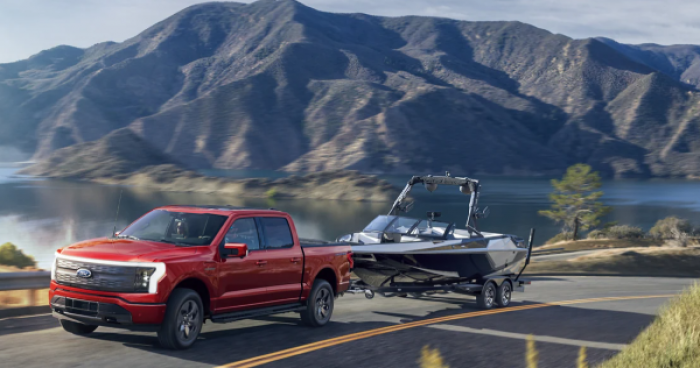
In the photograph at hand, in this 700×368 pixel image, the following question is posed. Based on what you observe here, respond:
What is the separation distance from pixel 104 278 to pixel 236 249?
5.23 ft

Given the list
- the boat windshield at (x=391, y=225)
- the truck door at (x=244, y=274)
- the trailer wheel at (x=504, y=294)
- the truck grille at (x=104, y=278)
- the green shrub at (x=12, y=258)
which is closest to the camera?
the truck grille at (x=104, y=278)

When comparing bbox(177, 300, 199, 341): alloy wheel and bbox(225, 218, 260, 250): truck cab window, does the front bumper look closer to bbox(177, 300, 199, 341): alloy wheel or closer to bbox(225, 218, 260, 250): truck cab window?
bbox(177, 300, 199, 341): alloy wheel

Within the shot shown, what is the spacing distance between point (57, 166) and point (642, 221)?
12074 centimetres

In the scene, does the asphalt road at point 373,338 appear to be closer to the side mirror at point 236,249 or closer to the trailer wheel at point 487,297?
the trailer wheel at point 487,297

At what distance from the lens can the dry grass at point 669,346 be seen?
692cm

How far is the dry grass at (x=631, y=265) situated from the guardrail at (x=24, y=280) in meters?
17.8

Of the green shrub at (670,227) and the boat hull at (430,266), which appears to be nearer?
the boat hull at (430,266)

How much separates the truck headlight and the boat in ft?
15.4

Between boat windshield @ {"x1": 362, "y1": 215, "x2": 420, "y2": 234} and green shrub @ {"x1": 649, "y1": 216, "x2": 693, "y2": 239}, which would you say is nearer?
boat windshield @ {"x1": 362, "y1": 215, "x2": 420, "y2": 234}

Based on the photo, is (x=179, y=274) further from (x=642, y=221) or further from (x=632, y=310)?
(x=642, y=221)

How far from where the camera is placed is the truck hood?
8062 millimetres

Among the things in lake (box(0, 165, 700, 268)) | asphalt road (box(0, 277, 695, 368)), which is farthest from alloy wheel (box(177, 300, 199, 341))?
lake (box(0, 165, 700, 268))

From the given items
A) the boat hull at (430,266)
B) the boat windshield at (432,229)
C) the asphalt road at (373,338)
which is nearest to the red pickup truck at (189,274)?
the asphalt road at (373,338)

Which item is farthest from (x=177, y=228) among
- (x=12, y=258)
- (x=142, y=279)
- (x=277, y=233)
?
(x=12, y=258)
